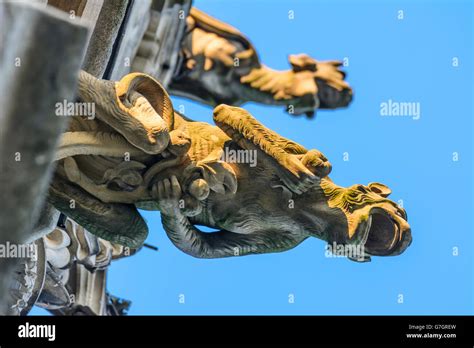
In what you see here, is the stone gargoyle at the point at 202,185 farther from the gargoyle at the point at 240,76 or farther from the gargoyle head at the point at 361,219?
the gargoyle at the point at 240,76

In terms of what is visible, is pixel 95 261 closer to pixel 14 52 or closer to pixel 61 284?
pixel 61 284

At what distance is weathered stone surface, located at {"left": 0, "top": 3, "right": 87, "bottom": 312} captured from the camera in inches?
166

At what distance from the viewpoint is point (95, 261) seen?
441 inches

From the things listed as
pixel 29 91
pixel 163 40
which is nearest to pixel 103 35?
pixel 29 91

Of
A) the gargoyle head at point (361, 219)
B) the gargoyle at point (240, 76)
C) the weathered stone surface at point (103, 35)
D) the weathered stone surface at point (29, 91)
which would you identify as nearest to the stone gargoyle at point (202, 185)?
the gargoyle head at point (361, 219)

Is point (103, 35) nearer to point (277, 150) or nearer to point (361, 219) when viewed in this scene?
point (277, 150)

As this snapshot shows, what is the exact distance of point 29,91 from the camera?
14.2 feet

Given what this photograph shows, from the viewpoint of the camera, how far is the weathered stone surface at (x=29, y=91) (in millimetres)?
4215

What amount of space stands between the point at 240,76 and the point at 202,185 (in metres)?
7.73

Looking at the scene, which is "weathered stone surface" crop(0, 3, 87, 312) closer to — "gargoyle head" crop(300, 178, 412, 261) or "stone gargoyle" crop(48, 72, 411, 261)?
"stone gargoyle" crop(48, 72, 411, 261)
